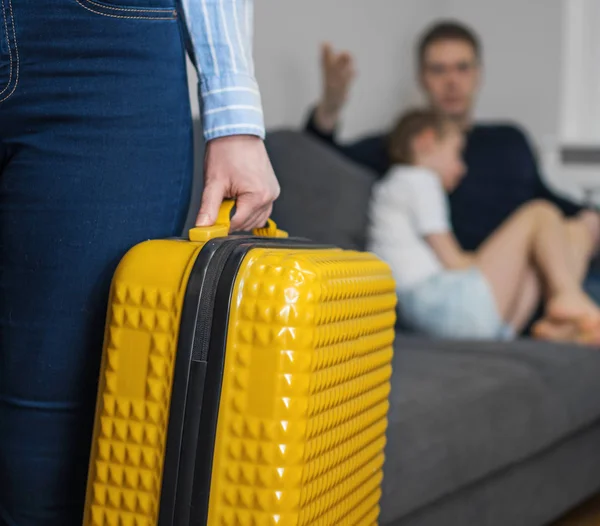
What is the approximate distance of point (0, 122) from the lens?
91 centimetres

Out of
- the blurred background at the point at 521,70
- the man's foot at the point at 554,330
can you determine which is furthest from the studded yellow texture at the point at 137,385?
the blurred background at the point at 521,70

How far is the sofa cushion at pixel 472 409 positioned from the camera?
1476mm

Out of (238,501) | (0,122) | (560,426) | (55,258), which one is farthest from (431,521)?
(0,122)

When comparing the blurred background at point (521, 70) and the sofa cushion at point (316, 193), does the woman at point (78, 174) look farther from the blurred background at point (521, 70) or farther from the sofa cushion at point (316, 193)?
the blurred background at point (521, 70)

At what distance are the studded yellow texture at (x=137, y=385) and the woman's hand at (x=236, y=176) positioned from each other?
10cm

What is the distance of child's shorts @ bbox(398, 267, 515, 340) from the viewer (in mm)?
2391

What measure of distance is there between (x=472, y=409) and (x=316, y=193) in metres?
0.83

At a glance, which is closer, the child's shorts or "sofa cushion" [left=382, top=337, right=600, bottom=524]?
"sofa cushion" [left=382, top=337, right=600, bottom=524]

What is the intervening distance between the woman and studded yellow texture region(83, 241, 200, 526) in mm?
57

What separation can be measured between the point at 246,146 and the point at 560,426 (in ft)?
3.97

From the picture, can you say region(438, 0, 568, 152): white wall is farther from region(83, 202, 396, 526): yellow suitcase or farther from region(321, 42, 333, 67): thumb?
region(83, 202, 396, 526): yellow suitcase

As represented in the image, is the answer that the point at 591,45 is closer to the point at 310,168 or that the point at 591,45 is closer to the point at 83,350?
the point at 310,168

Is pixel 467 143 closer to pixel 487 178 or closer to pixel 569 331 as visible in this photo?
pixel 487 178

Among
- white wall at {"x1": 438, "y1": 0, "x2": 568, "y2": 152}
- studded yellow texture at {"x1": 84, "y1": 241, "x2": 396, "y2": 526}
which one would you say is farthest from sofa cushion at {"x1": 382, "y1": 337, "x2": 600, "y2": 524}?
white wall at {"x1": 438, "y1": 0, "x2": 568, "y2": 152}
